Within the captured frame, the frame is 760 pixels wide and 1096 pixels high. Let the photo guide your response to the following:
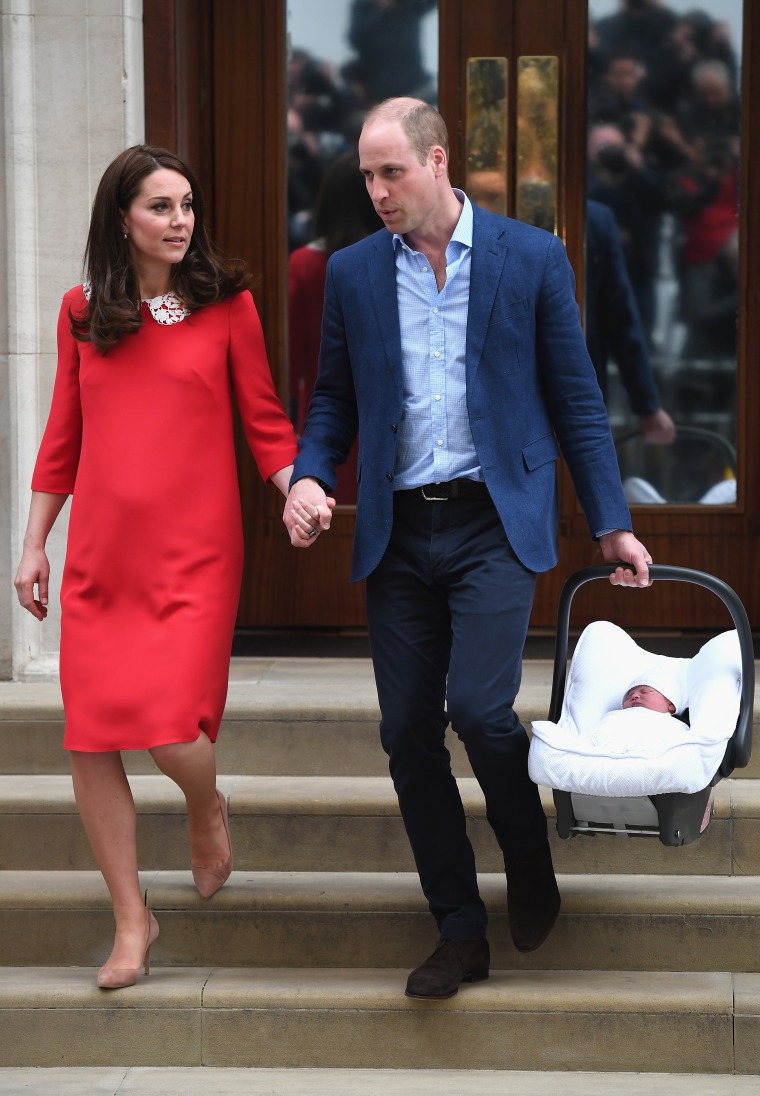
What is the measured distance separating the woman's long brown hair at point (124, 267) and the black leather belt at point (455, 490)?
2.47 ft

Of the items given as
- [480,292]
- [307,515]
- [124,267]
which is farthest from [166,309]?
[480,292]

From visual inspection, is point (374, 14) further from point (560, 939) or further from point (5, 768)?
point (560, 939)

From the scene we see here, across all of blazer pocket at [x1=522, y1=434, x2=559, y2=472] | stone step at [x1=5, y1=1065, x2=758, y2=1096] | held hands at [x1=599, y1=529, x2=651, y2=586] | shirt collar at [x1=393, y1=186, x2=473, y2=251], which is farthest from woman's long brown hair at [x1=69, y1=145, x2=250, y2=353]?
stone step at [x1=5, y1=1065, x2=758, y2=1096]

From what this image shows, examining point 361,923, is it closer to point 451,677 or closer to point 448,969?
point 448,969

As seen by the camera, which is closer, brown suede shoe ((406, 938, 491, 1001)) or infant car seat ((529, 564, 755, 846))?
infant car seat ((529, 564, 755, 846))

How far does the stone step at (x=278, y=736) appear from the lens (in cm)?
467

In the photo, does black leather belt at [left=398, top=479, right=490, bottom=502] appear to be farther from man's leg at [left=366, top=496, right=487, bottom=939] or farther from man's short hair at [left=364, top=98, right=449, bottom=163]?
man's short hair at [left=364, top=98, right=449, bottom=163]

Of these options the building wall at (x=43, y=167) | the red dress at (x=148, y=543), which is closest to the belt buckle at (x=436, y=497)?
the red dress at (x=148, y=543)

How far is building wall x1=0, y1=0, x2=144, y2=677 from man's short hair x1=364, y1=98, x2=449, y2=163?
187cm

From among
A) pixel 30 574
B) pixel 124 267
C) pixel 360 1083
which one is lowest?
pixel 360 1083

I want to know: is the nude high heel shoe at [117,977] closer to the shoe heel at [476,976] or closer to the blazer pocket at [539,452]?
the shoe heel at [476,976]

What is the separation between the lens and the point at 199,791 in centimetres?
389

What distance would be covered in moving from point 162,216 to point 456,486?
38.4 inches

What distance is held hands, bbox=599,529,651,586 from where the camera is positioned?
358 cm
